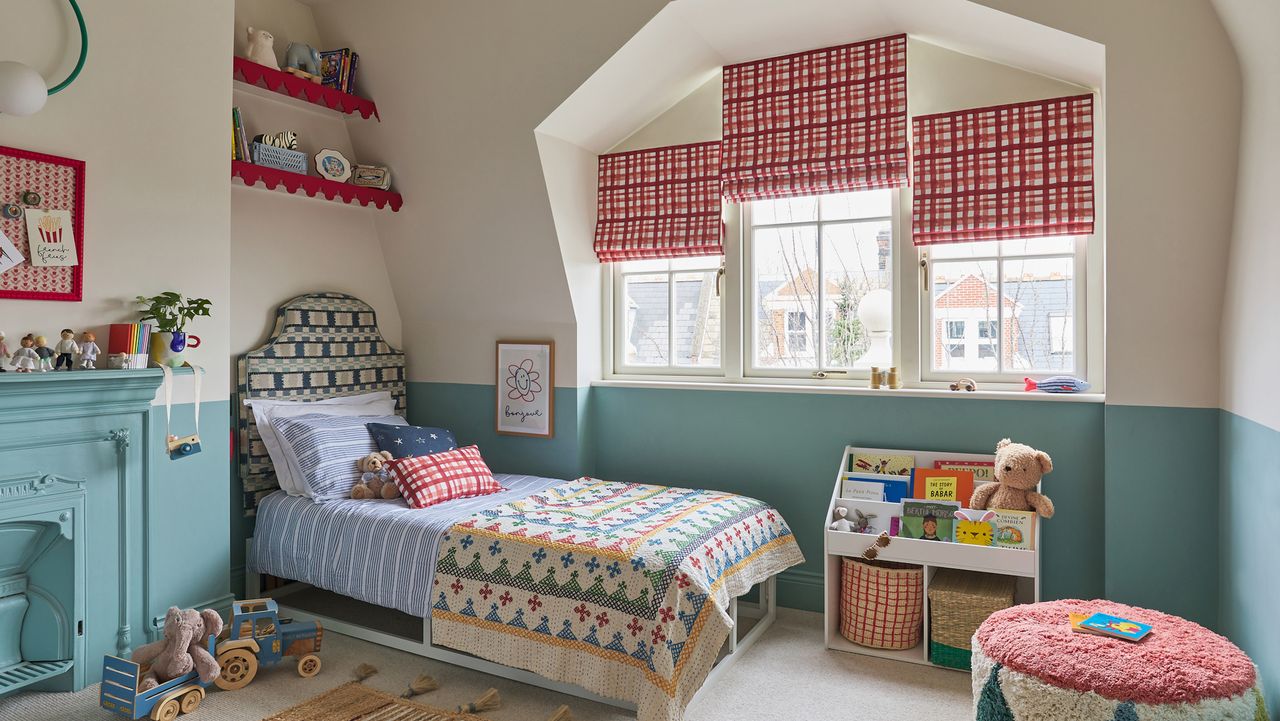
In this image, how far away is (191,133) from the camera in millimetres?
3043

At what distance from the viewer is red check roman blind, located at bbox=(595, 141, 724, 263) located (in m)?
3.87

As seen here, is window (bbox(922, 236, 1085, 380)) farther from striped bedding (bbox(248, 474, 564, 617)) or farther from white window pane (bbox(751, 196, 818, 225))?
striped bedding (bbox(248, 474, 564, 617))

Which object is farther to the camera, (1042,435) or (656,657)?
(1042,435)

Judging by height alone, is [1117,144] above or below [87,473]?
above

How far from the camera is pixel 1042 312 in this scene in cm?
328

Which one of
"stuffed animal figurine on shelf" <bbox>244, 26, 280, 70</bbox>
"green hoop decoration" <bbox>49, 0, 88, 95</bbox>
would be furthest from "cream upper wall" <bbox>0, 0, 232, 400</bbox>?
"stuffed animal figurine on shelf" <bbox>244, 26, 280, 70</bbox>

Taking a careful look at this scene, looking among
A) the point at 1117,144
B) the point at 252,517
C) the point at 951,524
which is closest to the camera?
the point at 1117,144

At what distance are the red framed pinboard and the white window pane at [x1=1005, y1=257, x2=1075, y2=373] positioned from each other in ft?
11.3

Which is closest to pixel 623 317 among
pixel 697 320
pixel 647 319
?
pixel 647 319

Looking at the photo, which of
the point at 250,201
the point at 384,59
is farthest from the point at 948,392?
the point at 250,201

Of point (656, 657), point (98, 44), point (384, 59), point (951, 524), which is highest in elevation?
point (384, 59)

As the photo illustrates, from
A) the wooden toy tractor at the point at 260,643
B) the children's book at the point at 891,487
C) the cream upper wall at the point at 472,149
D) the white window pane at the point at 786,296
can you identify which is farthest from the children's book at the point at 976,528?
the wooden toy tractor at the point at 260,643

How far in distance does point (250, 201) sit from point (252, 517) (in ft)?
4.73

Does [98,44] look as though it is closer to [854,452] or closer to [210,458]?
[210,458]
